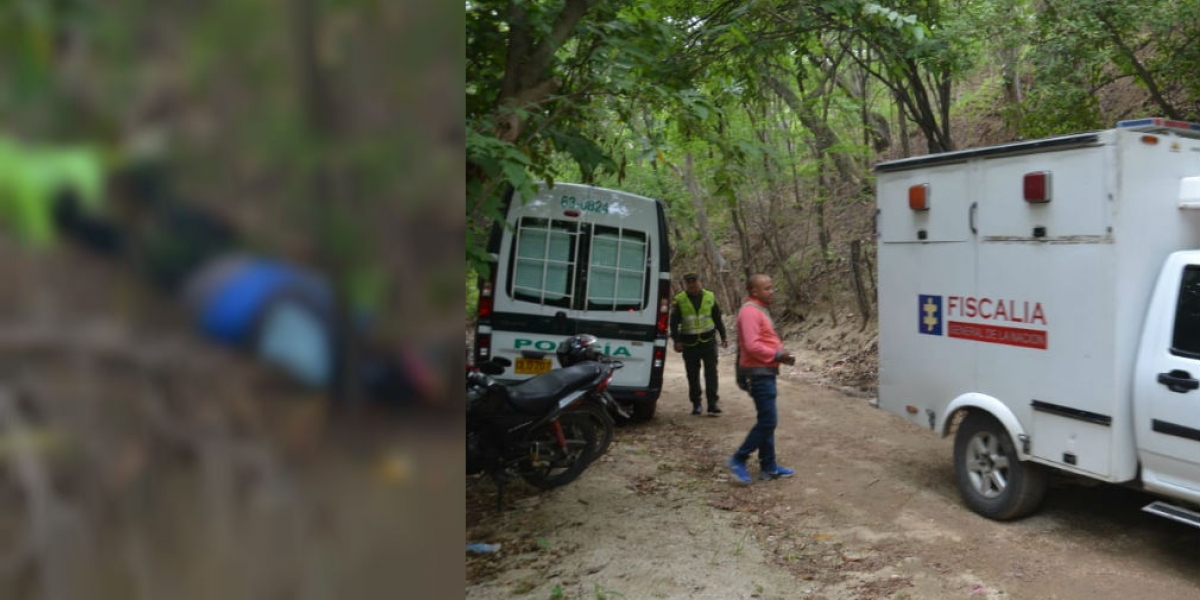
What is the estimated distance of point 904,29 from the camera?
738 cm

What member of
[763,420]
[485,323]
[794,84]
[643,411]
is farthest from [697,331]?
[794,84]

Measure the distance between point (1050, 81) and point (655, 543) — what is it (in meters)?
6.51

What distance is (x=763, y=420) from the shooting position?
23.2ft

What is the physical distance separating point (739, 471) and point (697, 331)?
9.84ft

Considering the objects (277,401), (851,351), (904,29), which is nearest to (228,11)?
(277,401)

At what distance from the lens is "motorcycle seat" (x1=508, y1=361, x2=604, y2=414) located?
6.24 metres

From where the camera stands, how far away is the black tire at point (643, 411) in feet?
31.5

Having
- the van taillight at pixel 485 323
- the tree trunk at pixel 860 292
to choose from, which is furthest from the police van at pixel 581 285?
the tree trunk at pixel 860 292

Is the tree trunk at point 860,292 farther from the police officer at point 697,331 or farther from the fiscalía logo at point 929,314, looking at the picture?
the fiscalía logo at point 929,314

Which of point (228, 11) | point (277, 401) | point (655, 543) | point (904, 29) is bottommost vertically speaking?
point (655, 543)

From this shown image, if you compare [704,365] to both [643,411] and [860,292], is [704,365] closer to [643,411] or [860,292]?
[643,411]

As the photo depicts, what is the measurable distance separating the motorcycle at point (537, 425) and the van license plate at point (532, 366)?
1664 mm

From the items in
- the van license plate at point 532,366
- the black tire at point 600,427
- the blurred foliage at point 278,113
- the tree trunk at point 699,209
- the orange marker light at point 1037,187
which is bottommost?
the black tire at point 600,427

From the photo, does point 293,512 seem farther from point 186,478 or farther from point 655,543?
point 655,543
